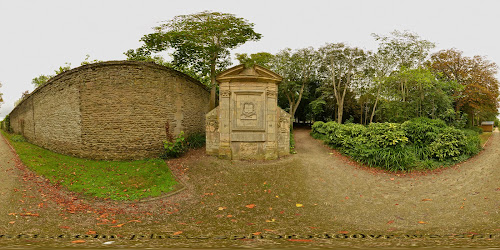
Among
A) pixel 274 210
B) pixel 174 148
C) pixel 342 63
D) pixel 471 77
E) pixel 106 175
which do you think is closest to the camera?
pixel 274 210

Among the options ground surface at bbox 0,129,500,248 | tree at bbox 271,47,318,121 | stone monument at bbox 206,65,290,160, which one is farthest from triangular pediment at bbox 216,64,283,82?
tree at bbox 271,47,318,121

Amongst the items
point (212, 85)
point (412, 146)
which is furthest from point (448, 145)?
point (212, 85)

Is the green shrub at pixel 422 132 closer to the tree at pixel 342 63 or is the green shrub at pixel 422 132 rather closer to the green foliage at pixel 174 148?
the green foliage at pixel 174 148

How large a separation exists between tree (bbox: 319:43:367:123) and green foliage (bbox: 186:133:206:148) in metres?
15.7

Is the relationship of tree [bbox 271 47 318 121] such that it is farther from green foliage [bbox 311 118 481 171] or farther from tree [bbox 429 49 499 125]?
green foliage [bbox 311 118 481 171]

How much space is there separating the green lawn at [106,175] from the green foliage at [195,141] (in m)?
2.60

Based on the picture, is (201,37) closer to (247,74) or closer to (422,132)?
(247,74)

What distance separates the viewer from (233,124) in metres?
12.4

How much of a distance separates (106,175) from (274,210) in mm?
7029

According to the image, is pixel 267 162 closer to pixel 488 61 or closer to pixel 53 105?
pixel 53 105

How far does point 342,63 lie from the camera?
2652 cm

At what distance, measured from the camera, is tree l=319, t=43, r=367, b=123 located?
25781 mm

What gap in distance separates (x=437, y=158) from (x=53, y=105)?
20.2m

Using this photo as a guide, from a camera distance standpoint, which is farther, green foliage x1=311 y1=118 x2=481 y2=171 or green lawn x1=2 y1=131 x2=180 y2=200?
green foliage x1=311 y1=118 x2=481 y2=171
